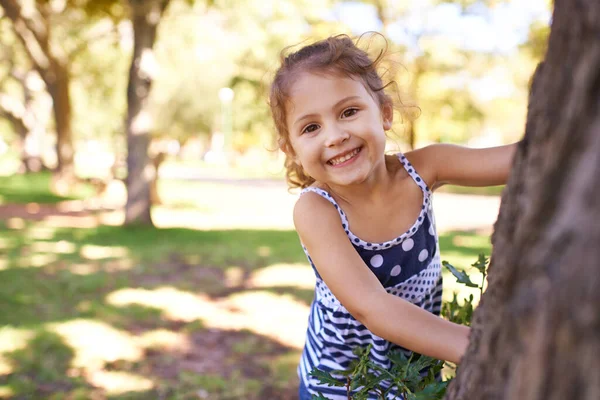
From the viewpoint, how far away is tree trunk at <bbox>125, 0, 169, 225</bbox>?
9.06 metres

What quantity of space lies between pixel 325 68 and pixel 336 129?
A: 7.6 inches

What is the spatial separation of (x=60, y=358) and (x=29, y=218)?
8.18 meters

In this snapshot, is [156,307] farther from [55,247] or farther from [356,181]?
[356,181]

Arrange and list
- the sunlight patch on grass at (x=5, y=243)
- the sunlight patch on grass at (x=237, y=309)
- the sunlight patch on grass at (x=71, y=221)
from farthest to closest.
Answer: the sunlight patch on grass at (x=71, y=221) < the sunlight patch on grass at (x=5, y=243) < the sunlight patch on grass at (x=237, y=309)

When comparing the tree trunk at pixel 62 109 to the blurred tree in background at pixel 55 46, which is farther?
the tree trunk at pixel 62 109

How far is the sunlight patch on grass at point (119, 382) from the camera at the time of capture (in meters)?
3.72

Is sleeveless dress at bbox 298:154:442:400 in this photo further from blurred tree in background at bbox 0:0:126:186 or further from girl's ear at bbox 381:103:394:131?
blurred tree in background at bbox 0:0:126:186

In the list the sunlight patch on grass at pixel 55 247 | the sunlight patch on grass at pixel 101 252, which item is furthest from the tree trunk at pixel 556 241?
the sunlight patch on grass at pixel 55 247

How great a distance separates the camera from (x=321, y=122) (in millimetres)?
1658

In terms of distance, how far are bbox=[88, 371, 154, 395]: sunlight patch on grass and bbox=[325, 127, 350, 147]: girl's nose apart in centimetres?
271

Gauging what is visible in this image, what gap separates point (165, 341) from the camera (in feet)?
15.1

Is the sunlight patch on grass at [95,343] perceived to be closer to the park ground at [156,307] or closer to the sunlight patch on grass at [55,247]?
the park ground at [156,307]

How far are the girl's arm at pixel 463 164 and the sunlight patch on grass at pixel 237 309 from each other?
3047 mm

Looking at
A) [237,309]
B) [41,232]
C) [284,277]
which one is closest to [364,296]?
[237,309]
